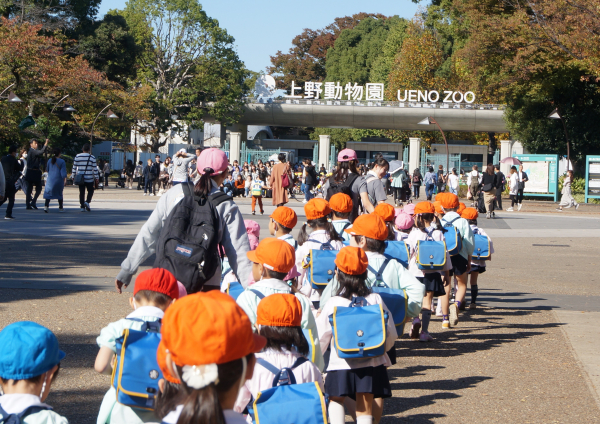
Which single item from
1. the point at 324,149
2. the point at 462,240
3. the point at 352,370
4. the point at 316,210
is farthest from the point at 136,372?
the point at 324,149

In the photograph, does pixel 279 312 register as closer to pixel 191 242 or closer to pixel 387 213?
pixel 191 242

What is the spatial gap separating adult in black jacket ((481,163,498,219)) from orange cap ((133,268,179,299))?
21.7 m

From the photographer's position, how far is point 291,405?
2961 mm

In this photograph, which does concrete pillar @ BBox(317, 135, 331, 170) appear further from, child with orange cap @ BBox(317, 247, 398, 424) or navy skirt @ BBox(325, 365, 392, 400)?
navy skirt @ BBox(325, 365, 392, 400)

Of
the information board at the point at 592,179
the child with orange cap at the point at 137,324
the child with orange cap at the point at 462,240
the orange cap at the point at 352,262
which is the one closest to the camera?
the child with orange cap at the point at 137,324

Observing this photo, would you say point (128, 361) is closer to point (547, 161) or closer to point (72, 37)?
point (547, 161)

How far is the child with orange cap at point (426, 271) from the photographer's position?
23.7 feet

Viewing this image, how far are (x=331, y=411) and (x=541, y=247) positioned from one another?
1319 centimetres

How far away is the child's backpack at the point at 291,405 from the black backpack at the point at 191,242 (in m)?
1.58

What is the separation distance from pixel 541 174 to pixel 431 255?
28868 millimetres

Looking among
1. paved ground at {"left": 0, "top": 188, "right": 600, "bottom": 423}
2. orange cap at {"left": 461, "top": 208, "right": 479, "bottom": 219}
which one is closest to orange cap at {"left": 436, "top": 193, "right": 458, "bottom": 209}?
orange cap at {"left": 461, "top": 208, "right": 479, "bottom": 219}

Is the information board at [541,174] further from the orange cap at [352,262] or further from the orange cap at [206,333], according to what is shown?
the orange cap at [206,333]

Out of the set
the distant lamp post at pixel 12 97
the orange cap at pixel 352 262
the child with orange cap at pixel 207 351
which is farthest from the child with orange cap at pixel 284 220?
the distant lamp post at pixel 12 97

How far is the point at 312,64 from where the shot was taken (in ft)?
290
